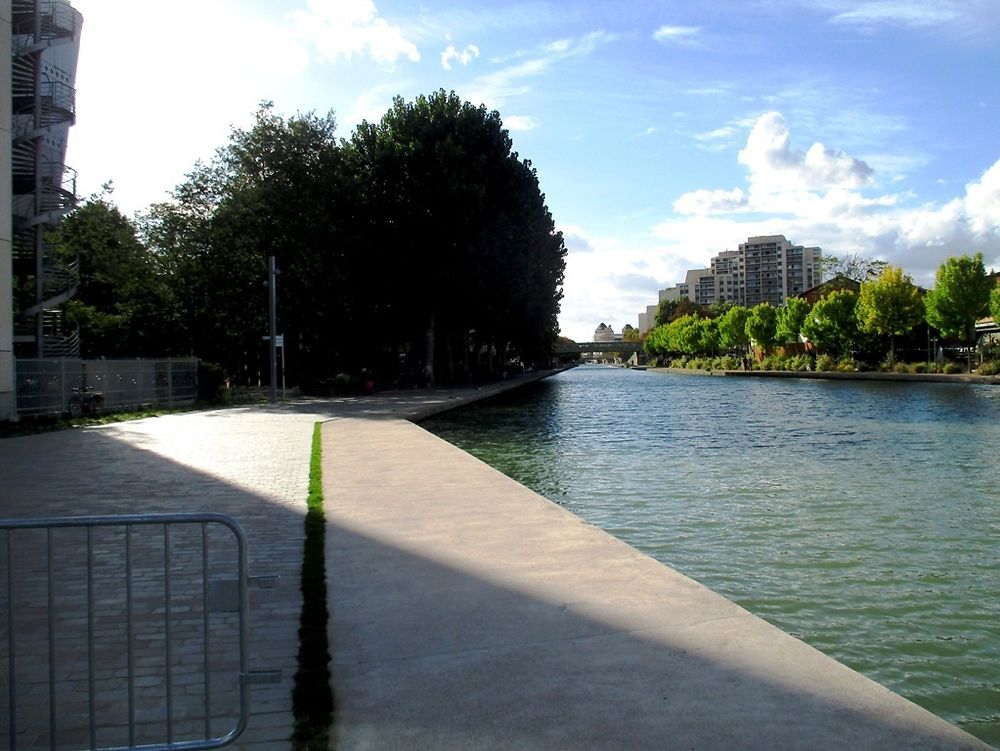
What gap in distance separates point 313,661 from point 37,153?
32.9 metres

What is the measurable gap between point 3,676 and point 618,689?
3.17 meters

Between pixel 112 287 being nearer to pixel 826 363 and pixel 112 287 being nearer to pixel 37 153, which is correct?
pixel 37 153

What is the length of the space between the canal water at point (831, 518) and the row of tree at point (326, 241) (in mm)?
20700

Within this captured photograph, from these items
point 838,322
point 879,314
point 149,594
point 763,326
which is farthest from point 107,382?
point 763,326

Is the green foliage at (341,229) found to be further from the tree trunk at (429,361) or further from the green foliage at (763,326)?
the green foliage at (763,326)

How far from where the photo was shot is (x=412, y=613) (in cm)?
555

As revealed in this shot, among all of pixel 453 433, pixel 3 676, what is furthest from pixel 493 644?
pixel 453 433

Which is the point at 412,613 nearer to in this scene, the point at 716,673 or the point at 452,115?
the point at 716,673

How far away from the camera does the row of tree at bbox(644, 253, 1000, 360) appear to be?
5422 centimetres

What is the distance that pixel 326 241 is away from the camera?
42.4 meters

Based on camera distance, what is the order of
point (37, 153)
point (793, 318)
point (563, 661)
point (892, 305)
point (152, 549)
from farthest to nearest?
1. point (793, 318)
2. point (892, 305)
3. point (37, 153)
4. point (152, 549)
5. point (563, 661)

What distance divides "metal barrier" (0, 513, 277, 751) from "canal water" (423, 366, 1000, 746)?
13.1 feet

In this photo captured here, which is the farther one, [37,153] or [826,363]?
[826,363]

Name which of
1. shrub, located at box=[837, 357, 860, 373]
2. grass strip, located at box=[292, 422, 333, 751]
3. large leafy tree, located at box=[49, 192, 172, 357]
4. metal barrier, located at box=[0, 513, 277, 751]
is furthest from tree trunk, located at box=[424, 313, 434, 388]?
metal barrier, located at box=[0, 513, 277, 751]
